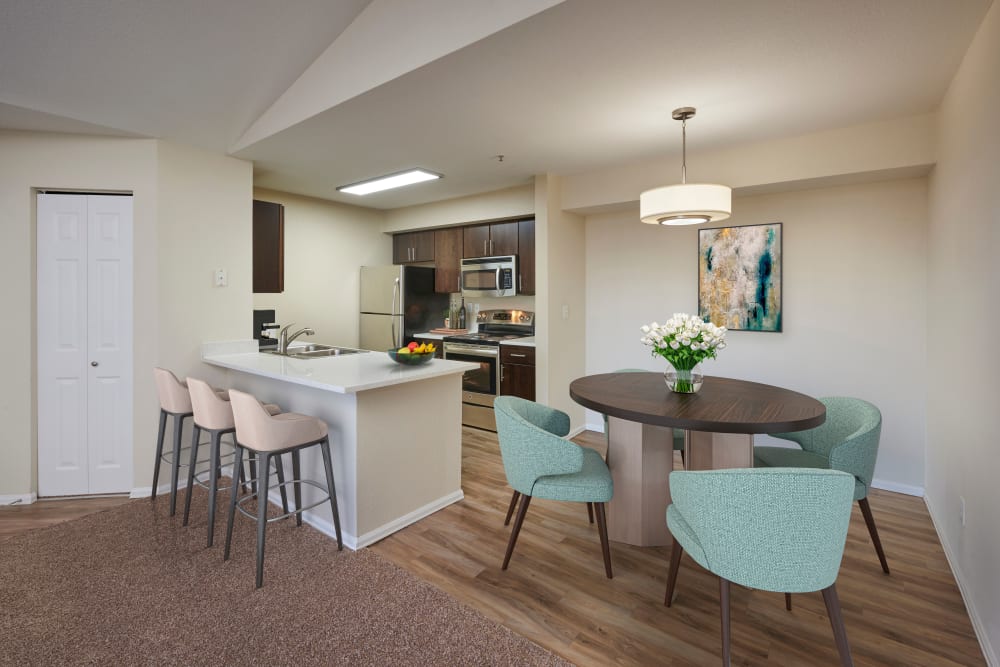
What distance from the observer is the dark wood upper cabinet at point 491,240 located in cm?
492

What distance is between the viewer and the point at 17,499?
3.17 meters

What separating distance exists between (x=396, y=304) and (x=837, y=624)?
4.60 metres

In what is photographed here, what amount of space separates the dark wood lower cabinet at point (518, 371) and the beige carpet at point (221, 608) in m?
2.25

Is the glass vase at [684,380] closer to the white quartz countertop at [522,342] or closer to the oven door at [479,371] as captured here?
the white quartz countertop at [522,342]

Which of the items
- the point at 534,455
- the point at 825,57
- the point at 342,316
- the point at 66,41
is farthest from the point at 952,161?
the point at 342,316

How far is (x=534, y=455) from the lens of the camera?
7.36 feet

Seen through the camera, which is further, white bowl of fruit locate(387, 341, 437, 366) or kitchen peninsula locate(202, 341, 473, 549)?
white bowl of fruit locate(387, 341, 437, 366)

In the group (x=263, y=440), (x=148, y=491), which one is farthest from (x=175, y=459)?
(x=263, y=440)

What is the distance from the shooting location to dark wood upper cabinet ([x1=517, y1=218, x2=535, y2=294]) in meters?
4.76

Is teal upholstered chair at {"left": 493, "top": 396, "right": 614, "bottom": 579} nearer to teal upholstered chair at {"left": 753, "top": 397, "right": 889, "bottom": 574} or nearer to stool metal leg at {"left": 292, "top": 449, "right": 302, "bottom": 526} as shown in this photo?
teal upholstered chair at {"left": 753, "top": 397, "right": 889, "bottom": 574}

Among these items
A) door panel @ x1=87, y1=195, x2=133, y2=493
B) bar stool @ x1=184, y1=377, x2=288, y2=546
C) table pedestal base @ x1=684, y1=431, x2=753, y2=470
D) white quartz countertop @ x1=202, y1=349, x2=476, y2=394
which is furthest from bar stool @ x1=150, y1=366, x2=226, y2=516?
table pedestal base @ x1=684, y1=431, x2=753, y2=470

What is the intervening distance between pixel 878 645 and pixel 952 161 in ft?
7.56

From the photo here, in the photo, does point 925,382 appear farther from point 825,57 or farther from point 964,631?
point 825,57

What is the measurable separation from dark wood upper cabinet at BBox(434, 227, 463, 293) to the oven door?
2.57 ft
